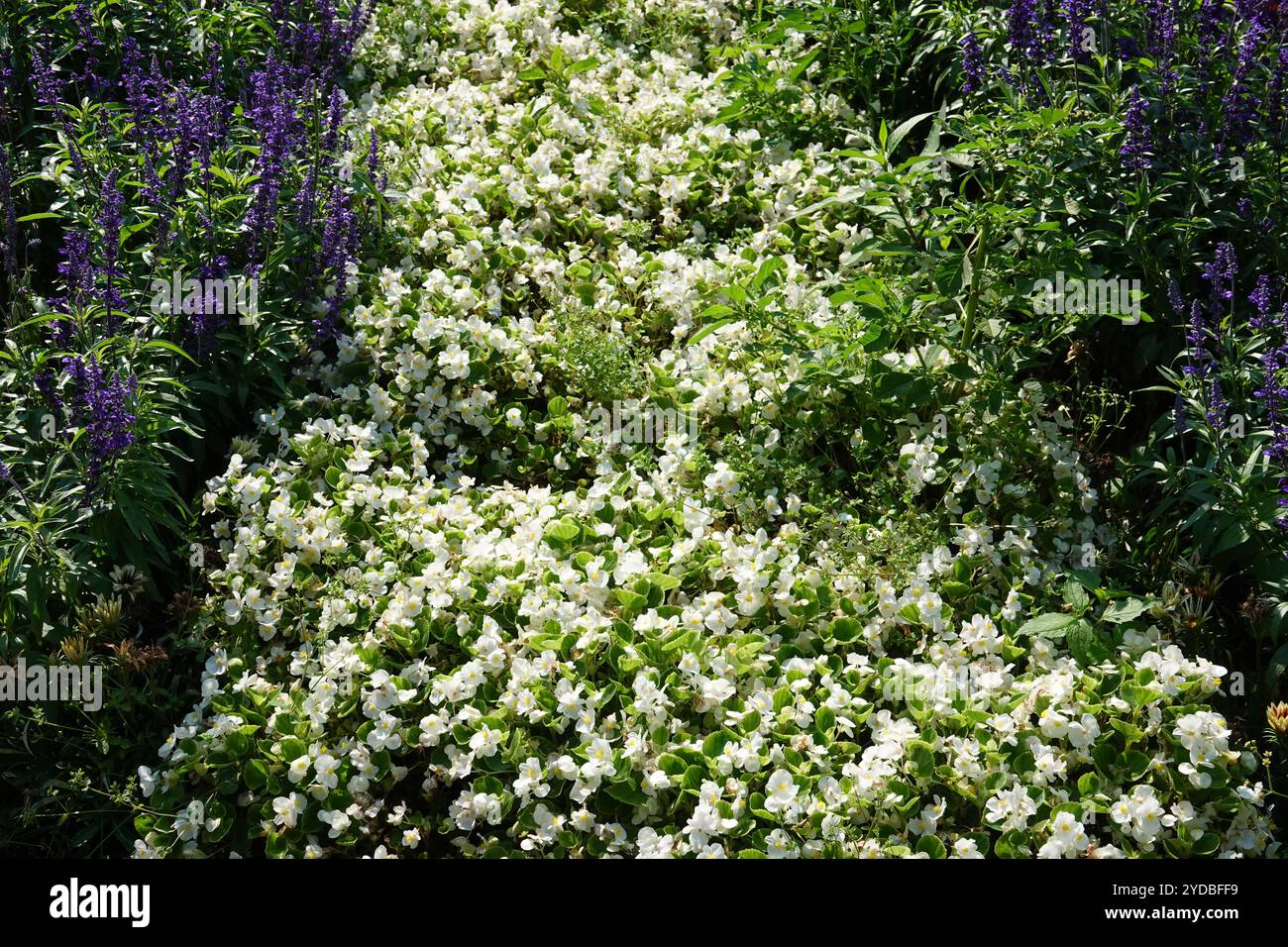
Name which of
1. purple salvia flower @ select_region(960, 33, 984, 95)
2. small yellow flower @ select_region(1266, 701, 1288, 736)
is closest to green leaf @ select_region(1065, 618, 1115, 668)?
small yellow flower @ select_region(1266, 701, 1288, 736)

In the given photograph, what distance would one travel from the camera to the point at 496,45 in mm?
6020

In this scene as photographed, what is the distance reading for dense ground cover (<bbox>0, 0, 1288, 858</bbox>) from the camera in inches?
130

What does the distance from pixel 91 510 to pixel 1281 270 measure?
4.09 meters

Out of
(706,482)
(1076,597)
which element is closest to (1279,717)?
(1076,597)

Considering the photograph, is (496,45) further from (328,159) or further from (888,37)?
(888,37)

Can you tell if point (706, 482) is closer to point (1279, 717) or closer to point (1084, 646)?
point (1084, 646)

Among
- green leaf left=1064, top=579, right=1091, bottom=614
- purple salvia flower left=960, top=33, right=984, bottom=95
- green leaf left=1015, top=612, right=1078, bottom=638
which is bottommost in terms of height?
green leaf left=1015, top=612, right=1078, bottom=638

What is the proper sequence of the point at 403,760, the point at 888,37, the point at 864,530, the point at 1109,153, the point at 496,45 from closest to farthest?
1. the point at 403,760
2. the point at 864,530
3. the point at 1109,153
4. the point at 888,37
5. the point at 496,45

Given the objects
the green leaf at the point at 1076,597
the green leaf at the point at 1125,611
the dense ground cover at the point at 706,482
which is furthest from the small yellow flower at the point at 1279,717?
the green leaf at the point at 1076,597

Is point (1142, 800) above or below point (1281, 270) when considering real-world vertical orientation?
below

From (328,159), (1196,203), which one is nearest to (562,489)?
(328,159)

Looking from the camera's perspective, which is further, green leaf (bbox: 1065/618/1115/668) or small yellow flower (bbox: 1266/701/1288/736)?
green leaf (bbox: 1065/618/1115/668)

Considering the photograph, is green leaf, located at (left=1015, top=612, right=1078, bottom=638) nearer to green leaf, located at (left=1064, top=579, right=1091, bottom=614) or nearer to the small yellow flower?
green leaf, located at (left=1064, top=579, right=1091, bottom=614)

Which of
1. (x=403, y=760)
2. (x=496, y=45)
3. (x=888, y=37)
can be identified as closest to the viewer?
(x=403, y=760)
